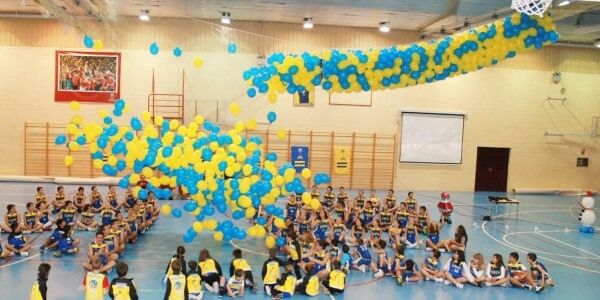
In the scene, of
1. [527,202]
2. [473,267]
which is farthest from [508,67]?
[473,267]

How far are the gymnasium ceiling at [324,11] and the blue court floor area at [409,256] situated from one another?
21.0ft

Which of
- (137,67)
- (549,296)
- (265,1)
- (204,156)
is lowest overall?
(549,296)

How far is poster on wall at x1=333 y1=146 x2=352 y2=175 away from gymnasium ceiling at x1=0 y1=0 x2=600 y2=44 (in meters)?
5.15

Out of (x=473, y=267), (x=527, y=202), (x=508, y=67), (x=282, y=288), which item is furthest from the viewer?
(x=508, y=67)

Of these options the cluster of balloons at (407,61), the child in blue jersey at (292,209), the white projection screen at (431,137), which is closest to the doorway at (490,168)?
the white projection screen at (431,137)

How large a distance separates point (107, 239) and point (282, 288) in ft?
12.0

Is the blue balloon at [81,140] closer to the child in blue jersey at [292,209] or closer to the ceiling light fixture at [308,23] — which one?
the child in blue jersey at [292,209]

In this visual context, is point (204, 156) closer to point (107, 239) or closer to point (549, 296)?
point (107, 239)

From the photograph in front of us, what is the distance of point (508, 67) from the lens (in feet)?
72.5

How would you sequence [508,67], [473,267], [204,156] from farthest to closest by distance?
[508,67]
[473,267]
[204,156]

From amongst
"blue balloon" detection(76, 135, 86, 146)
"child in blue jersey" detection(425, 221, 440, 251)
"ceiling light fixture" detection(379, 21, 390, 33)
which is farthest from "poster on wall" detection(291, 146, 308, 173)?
"blue balloon" detection(76, 135, 86, 146)

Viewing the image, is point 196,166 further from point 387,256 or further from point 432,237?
point 432,237

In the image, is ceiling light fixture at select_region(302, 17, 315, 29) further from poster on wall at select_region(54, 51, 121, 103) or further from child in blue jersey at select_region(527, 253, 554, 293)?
child in blue jersey at select_region(527, 253, 554, 293)

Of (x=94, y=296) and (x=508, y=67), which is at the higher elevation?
(x=508, y=67)
